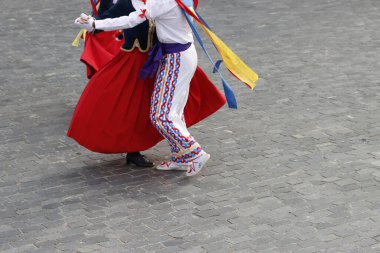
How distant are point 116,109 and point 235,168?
1094mm

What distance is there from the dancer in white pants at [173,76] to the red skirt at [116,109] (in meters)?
0.15

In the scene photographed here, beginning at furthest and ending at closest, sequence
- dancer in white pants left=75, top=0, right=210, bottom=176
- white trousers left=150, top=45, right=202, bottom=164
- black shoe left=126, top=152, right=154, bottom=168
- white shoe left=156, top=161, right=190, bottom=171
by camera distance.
→ black shoe left=126, top=152, right=154, bottom=168, white shoe left=156, top=161, right=190, bottom=171, white trousers left=150, top=45, right=202, bottom=164, dancer in white pants left=75, top=0, right=210, bottom=176

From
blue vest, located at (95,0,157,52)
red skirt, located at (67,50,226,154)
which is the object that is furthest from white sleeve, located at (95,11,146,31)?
red skirt, located at (67,50,226,154)

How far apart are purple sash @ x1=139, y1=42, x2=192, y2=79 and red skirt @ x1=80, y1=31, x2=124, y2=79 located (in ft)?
4.08

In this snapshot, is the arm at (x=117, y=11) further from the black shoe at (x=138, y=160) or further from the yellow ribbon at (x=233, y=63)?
the black shoe at (x=138, y=160)

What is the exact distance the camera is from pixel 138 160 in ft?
27.1

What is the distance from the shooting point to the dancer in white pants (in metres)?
7.77

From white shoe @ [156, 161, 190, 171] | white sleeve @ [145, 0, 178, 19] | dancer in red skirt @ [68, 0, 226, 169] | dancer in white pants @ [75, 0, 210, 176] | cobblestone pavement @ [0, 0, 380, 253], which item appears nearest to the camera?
cobblestone pavement @ [0, 0, 380, 253]

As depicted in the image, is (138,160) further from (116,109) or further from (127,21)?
(127,21)

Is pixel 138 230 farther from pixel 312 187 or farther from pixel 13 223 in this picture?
pixel 312 187

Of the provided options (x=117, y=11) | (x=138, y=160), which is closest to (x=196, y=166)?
(x=138, y=160)

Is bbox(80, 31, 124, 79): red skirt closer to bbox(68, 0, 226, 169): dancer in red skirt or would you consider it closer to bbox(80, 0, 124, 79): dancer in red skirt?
bbox(80, 0, 124, 79): dancer in red skirt

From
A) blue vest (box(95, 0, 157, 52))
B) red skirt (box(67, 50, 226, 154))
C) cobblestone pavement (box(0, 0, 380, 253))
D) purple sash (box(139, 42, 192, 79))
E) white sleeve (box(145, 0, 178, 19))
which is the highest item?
white sleeve (box(145, 0, 178, 19))

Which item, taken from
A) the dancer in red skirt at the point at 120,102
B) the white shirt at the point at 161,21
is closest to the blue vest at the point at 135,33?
the dancer in red skirt at the point at 120,102
